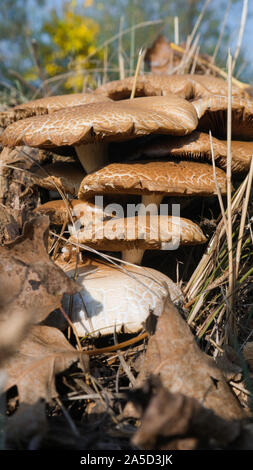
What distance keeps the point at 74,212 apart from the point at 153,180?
2.11 feet

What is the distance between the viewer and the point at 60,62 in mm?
8148

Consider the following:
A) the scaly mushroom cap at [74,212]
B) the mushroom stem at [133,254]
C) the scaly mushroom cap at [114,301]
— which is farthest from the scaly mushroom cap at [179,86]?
the scaly mushroom cap at [114,301]

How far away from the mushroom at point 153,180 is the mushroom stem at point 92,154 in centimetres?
28

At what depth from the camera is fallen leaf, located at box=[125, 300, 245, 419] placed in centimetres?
125

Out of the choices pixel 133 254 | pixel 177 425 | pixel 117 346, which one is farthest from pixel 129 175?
pixel 177 425

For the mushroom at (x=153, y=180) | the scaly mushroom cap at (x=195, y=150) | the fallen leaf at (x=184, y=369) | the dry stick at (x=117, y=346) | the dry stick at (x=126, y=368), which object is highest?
the scaly mushroom cap at (x=195, y=150)

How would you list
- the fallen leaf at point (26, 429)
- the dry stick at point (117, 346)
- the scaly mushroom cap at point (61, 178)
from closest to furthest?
the fallen leaf at point (26, 429) → the dry stick at point (117, 346) → the scaly mushroom cap at point (61, 178)

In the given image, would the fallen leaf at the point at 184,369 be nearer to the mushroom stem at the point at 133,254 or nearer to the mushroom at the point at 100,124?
the mushroom stem at the point at 133,254

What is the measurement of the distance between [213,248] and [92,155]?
1018mm

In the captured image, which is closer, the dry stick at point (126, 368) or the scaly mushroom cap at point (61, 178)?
the dry stick at point (126, 368)

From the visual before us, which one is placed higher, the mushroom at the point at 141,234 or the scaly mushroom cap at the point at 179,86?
the scaly mushroom cap at the point at 179,86

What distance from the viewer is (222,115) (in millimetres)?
2348

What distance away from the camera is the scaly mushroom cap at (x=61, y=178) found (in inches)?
94.0

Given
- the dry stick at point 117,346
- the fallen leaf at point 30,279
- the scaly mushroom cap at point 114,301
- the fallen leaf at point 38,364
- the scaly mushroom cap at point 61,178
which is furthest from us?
the scaly mushroom cap at point 61,178
